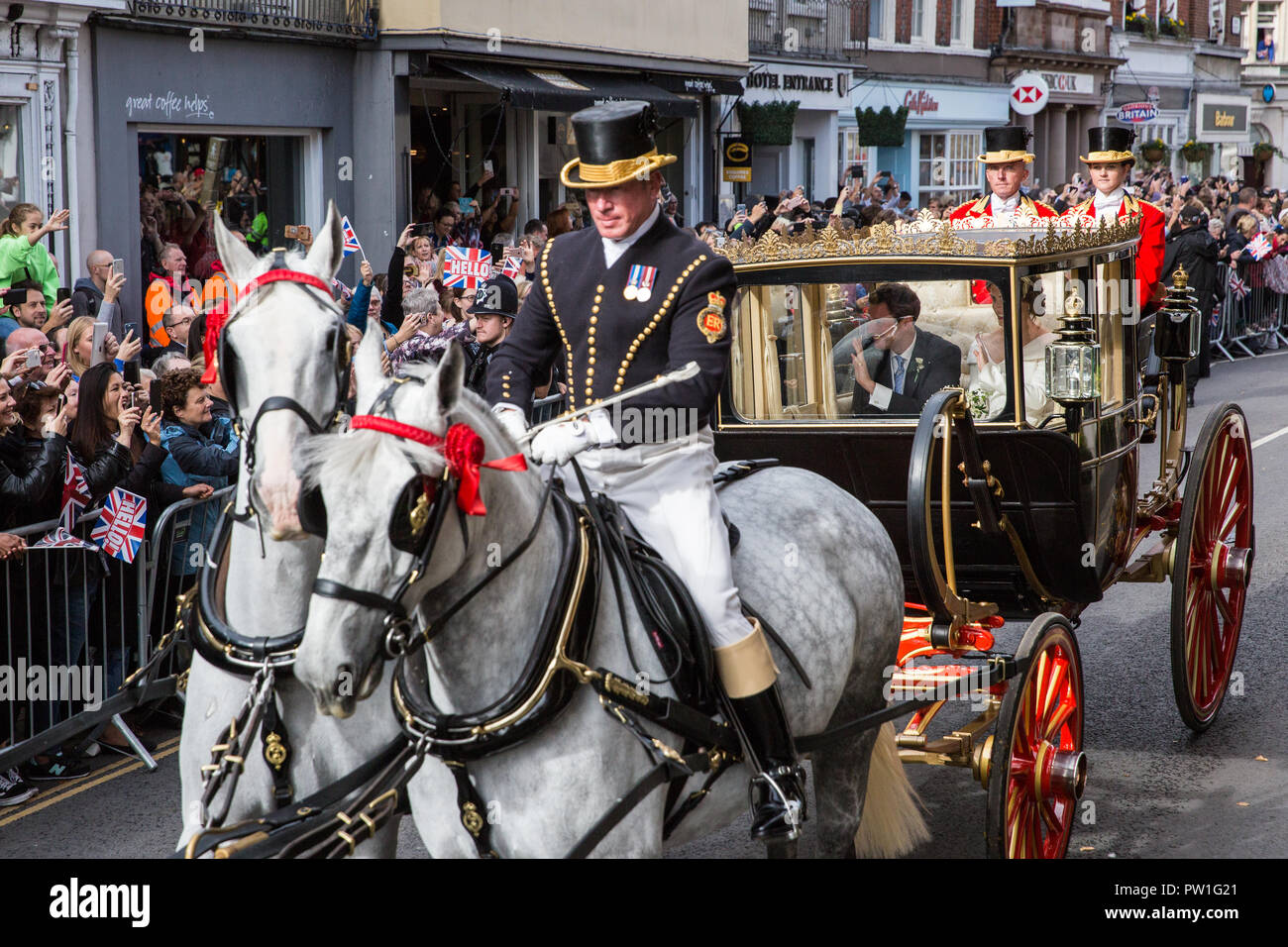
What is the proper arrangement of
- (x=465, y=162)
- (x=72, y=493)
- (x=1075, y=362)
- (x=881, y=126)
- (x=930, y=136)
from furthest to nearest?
(x=930, y=136), (x=881, y=126), (x=465, y=162), (x=72, y=493), (x=1075, y=362)

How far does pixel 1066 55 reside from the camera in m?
38.8

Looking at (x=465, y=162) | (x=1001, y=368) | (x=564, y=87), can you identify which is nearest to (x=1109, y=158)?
(x=1001, y=368)

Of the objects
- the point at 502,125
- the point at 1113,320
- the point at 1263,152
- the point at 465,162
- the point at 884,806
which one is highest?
the point at 1263,152

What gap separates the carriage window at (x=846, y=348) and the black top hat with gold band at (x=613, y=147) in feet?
7.33

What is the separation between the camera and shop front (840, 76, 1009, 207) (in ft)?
102

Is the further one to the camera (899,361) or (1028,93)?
(1028,93)

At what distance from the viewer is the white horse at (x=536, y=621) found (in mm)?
3244

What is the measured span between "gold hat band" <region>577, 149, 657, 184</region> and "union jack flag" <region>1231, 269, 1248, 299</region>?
62.3 feet

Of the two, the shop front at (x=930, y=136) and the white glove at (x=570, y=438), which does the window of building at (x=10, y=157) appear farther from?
the shop front at (x=930, y=136)

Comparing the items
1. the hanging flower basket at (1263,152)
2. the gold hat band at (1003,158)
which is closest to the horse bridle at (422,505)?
the gold hat band at (1003,158)

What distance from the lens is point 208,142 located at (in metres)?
15.4

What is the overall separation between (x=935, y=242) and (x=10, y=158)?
32.0ft

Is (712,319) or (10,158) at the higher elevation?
(10,158)

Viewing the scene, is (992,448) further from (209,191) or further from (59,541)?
(209,191)
